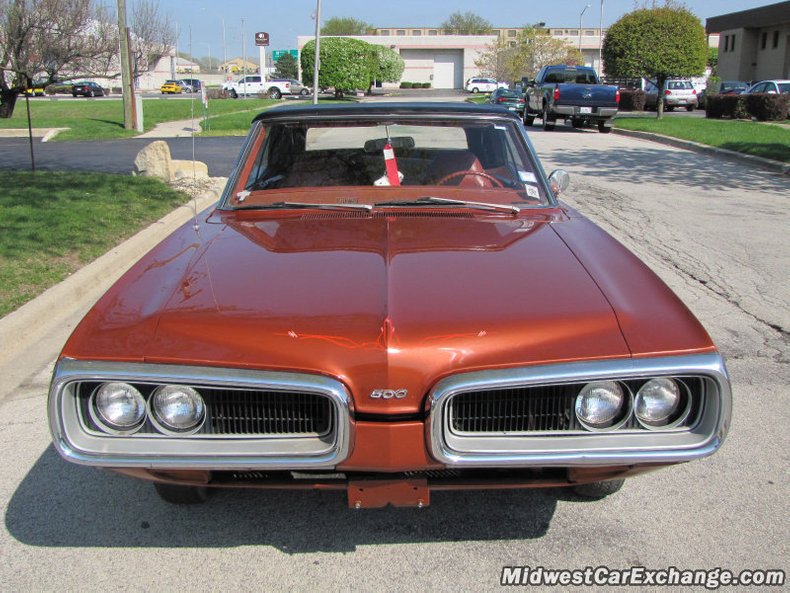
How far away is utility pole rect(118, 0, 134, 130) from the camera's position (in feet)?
66.8

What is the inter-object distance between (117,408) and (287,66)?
249 ft

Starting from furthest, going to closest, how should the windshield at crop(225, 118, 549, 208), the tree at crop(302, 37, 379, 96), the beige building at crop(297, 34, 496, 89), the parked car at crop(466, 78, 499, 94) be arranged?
the beige building at crop(297, 34, 496, 89) → the parked car at crop(466, 78, 499, 94) → the tree at crop(302, 37, 379, 96) → the windshield at crop(225, 118, 549, 208)

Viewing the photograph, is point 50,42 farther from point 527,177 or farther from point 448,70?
point 448,70

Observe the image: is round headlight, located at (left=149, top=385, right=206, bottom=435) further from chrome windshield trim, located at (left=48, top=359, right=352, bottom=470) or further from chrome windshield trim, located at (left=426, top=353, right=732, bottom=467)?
chrome windshield trim, located at (left=426, top=353, right=732, bottom=467)

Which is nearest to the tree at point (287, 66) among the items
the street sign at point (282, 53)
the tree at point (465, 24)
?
the street sign at point (282, 53)

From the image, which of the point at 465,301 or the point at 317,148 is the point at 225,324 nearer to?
the point at 465,301

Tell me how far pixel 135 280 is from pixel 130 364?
2.16ft

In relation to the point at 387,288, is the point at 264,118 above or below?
above

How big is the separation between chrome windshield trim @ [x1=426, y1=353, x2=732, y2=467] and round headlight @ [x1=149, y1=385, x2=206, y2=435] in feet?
2.34

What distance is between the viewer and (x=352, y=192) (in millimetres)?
3695

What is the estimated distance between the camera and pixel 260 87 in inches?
2247

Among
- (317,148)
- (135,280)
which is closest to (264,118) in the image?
(317,148)

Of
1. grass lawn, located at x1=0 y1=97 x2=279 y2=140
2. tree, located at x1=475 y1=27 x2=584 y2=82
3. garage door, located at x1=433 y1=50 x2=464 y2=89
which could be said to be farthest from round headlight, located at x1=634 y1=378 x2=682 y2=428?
garage door, located at x1=433 y1=50 x2=464 y2=89

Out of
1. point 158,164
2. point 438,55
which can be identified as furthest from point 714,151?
point 438,55
